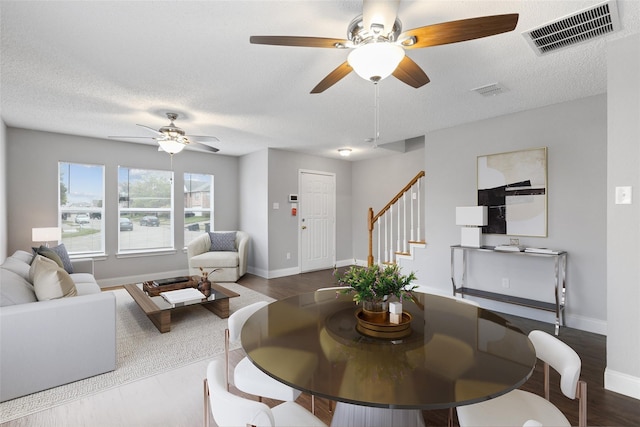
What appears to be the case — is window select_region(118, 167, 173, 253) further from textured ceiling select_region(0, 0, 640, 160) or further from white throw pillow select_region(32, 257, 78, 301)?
white throw pillow select_region(32, 257, 78, 301)

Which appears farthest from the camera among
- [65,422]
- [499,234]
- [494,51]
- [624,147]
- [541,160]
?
[499,234]

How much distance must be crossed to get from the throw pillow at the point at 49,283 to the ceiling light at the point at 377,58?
278 centimetres

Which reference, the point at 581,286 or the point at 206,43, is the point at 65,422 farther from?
the point at 581,286

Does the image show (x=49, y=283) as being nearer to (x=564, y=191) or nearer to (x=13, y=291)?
(x=13, y=291)

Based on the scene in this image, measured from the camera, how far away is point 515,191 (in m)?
3.78

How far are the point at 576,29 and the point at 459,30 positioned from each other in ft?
3.93

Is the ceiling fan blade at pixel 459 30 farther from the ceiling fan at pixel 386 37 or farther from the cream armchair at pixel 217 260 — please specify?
the cream armchair at pixel 217 260

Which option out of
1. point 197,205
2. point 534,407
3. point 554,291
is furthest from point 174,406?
point 197,205

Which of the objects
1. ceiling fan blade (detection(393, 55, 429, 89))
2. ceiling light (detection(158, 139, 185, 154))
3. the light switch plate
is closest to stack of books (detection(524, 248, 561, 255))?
the light switch plate

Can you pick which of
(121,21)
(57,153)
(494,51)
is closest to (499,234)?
(494,51)

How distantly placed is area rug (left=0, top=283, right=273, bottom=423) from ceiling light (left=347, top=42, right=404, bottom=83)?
105 inches

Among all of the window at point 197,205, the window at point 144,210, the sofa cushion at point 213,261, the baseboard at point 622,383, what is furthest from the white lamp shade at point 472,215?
the window at point 144,210

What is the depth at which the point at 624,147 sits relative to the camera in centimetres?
217

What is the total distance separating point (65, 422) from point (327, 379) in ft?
6.43
